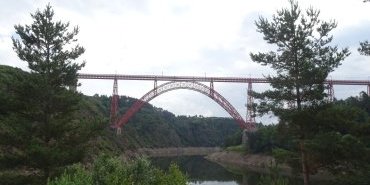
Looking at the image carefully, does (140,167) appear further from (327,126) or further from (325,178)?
(325,178)

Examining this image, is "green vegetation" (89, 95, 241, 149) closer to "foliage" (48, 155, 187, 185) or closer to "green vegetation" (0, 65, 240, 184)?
"green vegetation" (0, 65, 240, 184)

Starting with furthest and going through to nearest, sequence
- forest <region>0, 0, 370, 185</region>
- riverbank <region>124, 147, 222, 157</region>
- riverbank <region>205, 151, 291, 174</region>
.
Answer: riverbank <region>124, 147, 222, 157</region>, riverbank <region>205, 151, 291, 174</region>, forest <region>0, 0, 370, 185</region>

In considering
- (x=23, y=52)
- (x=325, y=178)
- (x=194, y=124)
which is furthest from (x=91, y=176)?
(x=194, y=124)

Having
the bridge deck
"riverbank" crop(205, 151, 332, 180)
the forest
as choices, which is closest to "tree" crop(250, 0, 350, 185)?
the forest

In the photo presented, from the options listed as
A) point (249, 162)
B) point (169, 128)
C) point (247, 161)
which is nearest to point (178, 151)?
point (169, 128)

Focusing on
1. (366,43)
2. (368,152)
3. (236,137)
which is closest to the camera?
(366,43)

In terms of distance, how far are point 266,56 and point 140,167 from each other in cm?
971

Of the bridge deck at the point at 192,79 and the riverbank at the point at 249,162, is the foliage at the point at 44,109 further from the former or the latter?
the bridge deck at the point at 192,79

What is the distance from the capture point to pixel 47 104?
20.5 metres

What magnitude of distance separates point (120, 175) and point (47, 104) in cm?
831

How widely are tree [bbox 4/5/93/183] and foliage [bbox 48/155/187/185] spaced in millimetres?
4386

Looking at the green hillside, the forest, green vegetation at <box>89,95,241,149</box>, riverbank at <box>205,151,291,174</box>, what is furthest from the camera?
green vegetation at <box>89,95,241,149</box>

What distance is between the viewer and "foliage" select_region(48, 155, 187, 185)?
13098mm

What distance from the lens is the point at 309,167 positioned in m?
21.3
